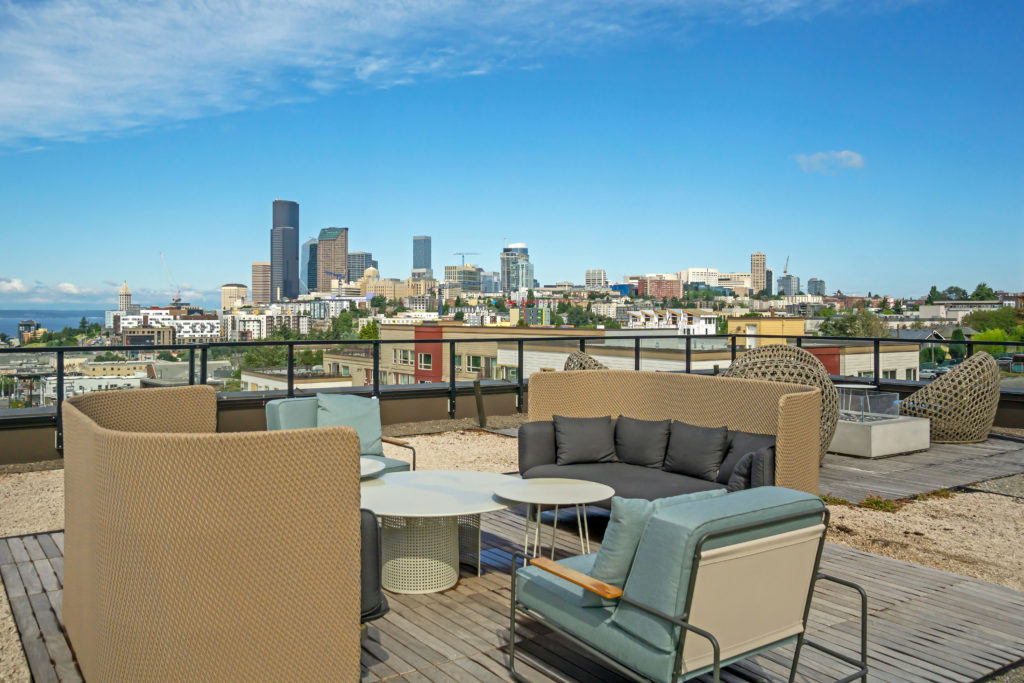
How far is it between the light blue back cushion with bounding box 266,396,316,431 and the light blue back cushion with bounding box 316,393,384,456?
6 cm

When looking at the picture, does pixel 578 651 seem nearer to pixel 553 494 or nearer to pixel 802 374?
pixel 553 494

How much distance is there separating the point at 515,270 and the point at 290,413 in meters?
142

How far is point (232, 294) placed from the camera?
160 metres

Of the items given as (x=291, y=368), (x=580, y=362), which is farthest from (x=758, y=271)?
(x=291, y=368)

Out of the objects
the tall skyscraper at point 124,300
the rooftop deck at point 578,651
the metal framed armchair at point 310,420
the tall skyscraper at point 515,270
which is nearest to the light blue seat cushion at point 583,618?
the rooftop deck at point 578,651

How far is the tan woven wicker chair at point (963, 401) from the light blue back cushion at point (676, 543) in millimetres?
6938

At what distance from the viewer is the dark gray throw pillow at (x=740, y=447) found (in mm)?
4719

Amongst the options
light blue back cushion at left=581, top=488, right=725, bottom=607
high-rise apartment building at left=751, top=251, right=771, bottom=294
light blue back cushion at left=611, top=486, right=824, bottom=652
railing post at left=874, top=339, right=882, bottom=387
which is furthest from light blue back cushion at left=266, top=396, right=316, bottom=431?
high-rise apartment building at left=751, top=251, right=771, bottom=294

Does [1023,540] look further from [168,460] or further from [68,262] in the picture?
[68,262]

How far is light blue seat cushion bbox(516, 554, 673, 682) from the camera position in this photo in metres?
2.34

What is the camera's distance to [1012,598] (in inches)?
148

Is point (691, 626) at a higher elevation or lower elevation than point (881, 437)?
higher

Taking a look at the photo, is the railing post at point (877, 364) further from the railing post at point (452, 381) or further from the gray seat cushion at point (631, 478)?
the gray seat cushion at point (631, 478)

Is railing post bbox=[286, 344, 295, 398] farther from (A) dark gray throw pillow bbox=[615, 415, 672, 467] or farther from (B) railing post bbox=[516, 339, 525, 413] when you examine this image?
(A) dark gray throw pillow bbox=[615, 415, 672, 467]
